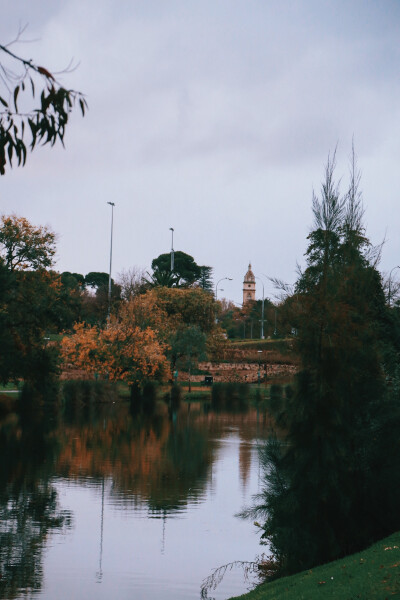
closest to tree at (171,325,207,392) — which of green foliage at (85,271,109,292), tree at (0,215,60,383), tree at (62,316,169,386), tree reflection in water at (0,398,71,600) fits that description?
tree at (62,316,169,386)

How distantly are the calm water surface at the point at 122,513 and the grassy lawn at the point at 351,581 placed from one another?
7.21 ft

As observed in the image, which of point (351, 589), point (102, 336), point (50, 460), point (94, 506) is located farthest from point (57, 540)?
point (102, 336)

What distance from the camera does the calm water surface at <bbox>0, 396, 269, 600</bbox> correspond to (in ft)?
42.5

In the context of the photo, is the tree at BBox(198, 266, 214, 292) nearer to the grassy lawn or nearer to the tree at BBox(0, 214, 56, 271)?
the tree at BBox(0, 214, 56, 271)

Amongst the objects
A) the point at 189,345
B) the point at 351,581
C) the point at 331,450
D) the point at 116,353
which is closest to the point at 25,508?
the point at 331,450

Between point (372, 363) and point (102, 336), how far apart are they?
46.7 meters

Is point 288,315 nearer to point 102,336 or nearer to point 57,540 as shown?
point 57,540

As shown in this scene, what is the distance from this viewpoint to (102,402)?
181ft

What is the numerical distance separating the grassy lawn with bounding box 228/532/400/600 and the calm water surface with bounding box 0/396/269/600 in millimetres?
2196

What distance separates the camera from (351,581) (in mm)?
9414

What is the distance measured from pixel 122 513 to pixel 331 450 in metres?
7.31

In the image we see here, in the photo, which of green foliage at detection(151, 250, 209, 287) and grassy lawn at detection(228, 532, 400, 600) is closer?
grassy lawn at detection(228, 532, 400, 600)

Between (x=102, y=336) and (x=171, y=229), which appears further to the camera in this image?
(x=171, y=229)

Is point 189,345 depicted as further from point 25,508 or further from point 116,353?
point 25,508
